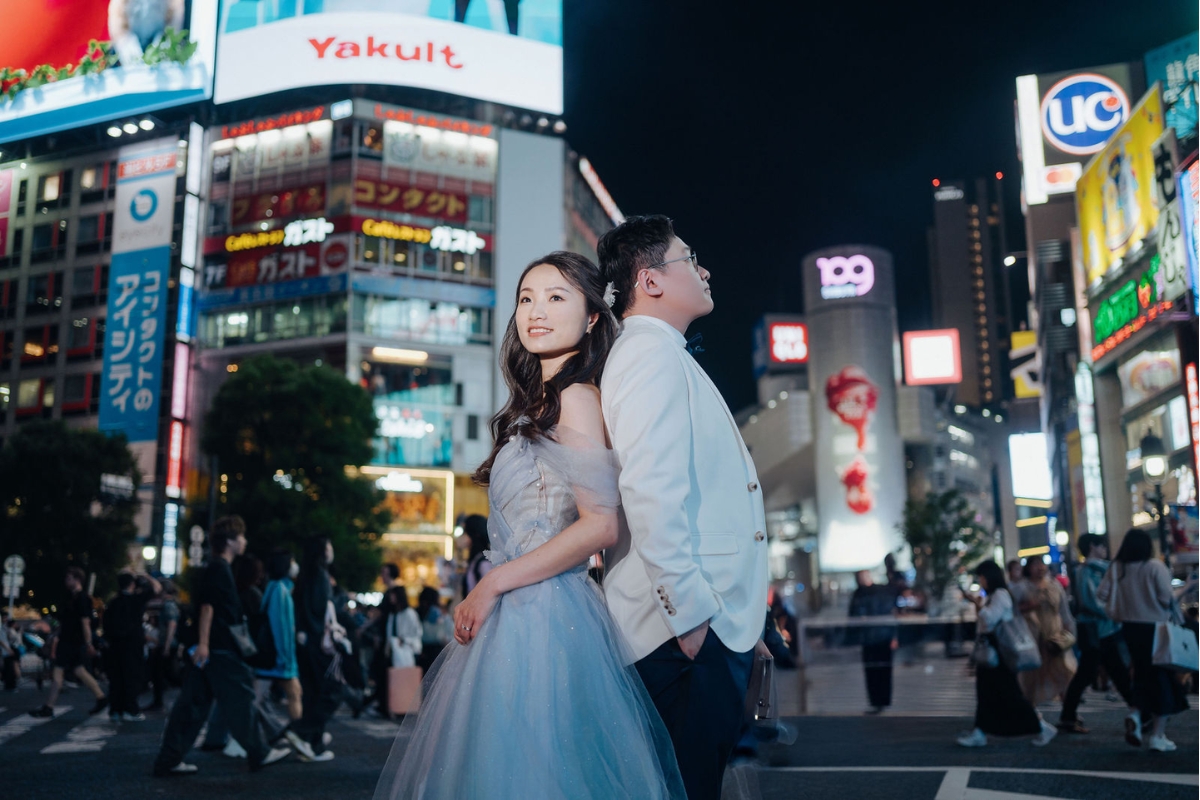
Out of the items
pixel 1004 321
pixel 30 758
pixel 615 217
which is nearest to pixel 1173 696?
pixel 30 758

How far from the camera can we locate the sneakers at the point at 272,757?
696 centimetres

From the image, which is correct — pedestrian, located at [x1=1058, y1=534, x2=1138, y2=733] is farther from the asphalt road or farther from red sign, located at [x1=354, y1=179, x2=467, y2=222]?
red sign, located at [x1=354, y1=179, x2=467, y2=222]

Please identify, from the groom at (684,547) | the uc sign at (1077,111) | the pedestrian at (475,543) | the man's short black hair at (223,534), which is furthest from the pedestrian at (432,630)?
the uc sign at (1077,111)

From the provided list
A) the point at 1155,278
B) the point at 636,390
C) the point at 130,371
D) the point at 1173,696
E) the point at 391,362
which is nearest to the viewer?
the point at 636,390

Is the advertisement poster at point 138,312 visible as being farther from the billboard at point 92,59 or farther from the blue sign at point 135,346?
the billboard at point 92,59

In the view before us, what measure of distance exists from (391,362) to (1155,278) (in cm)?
2816

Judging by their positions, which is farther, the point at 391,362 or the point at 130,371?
the point at 391,362

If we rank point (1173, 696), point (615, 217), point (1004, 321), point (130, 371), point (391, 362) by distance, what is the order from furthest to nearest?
point (1004, 321)
point (615, 217)
point (391, 362)
point (130, 371)
point (1173, 696)

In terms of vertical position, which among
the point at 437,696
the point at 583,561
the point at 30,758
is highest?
the point at 583,561

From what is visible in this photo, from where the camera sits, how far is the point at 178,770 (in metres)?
6.79

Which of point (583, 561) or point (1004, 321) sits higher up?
point (1004, 321)

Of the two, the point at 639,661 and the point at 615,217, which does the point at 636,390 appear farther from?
the point at 615,217

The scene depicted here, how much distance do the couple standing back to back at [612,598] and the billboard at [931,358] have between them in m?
74.5

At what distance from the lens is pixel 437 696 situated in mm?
2547
